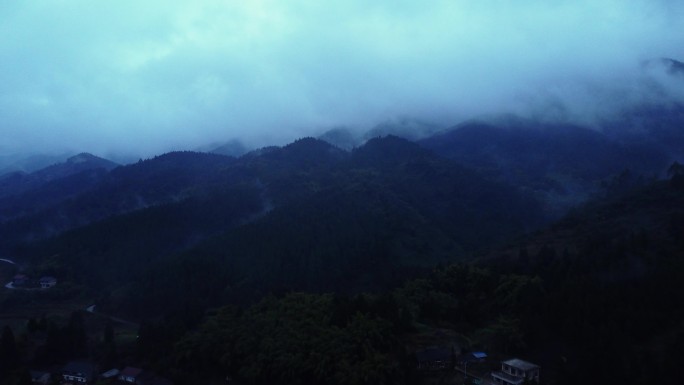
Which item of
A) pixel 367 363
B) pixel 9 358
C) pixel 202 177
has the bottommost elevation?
pixel 9 358

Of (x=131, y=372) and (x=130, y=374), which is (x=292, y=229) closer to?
(x=131, y=372)

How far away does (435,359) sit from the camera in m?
31.4

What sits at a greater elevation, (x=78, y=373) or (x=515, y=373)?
(x=515, y=373)

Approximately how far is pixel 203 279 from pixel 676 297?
42440 mm

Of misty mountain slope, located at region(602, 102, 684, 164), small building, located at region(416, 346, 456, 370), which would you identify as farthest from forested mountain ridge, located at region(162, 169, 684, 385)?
misty mountain slope, located at region(602, 102, 684, 164)

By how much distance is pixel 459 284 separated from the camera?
42.6 meters

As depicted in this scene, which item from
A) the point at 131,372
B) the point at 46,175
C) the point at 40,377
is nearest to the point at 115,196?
the point at 46,175

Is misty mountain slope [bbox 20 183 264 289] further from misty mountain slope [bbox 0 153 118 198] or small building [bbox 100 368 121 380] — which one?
misty mountain slope [bbox 0 153 118 198]

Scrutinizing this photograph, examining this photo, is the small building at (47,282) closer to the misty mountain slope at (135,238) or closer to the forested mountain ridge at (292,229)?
the misty mountain slope at (135,238)

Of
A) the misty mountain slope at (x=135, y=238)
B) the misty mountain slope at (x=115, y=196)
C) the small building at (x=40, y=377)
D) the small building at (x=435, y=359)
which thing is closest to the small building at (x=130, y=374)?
the small building at (x=40, y=377)

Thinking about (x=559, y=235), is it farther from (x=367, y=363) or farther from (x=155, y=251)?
(x=155, y=251)

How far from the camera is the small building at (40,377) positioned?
3583 cm

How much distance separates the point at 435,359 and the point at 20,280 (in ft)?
177

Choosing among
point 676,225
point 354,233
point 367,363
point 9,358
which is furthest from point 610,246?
point 9,358
